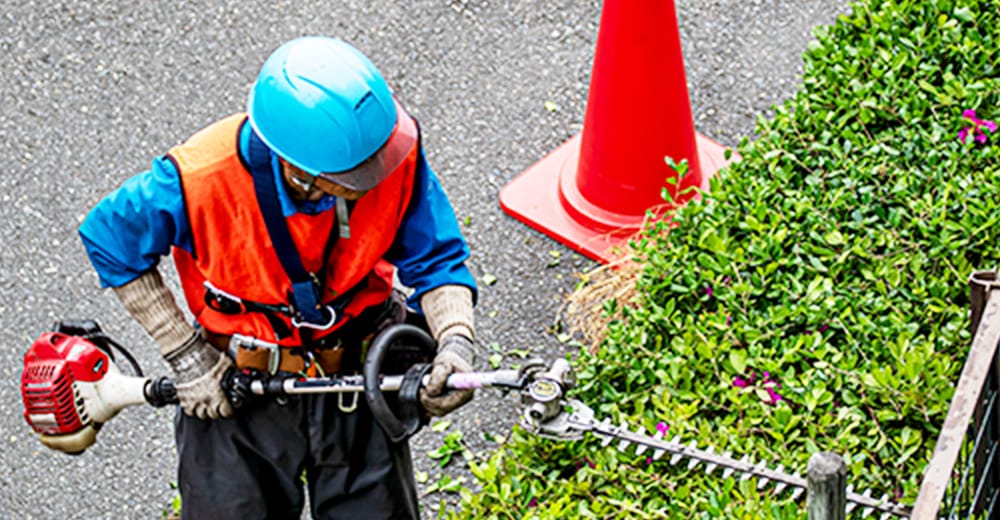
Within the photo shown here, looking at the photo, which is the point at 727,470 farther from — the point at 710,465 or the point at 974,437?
the point at 974,437

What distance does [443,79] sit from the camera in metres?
6.05

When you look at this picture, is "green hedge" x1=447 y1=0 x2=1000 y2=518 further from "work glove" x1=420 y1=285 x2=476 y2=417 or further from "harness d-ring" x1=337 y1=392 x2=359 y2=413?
"harness d-ring" x1=337 y1=392 x2=359 y2=413

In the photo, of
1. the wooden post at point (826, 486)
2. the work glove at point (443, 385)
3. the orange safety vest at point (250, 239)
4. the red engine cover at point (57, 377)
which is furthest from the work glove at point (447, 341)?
the wooden post at point (826, 486)

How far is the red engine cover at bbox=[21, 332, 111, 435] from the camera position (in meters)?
3.51

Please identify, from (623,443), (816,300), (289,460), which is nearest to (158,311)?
(289,460)

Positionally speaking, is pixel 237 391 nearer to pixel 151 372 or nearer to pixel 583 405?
pixel 583 405

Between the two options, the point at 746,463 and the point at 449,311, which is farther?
the point at 449,311

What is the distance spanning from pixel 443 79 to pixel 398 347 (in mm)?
2674

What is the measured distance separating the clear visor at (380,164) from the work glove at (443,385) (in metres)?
0.51

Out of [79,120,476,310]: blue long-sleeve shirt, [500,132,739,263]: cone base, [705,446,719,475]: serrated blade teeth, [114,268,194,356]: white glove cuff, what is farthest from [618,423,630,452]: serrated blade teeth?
[500,132,739,263]: cone base

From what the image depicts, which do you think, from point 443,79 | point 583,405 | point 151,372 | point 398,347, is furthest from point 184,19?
point 583,405

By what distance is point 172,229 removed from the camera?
3275 millimetres

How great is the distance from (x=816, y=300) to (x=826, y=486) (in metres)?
1.36

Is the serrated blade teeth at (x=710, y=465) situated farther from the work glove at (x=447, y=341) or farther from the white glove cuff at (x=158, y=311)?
the white glove cuff at (x=158, y=311)
